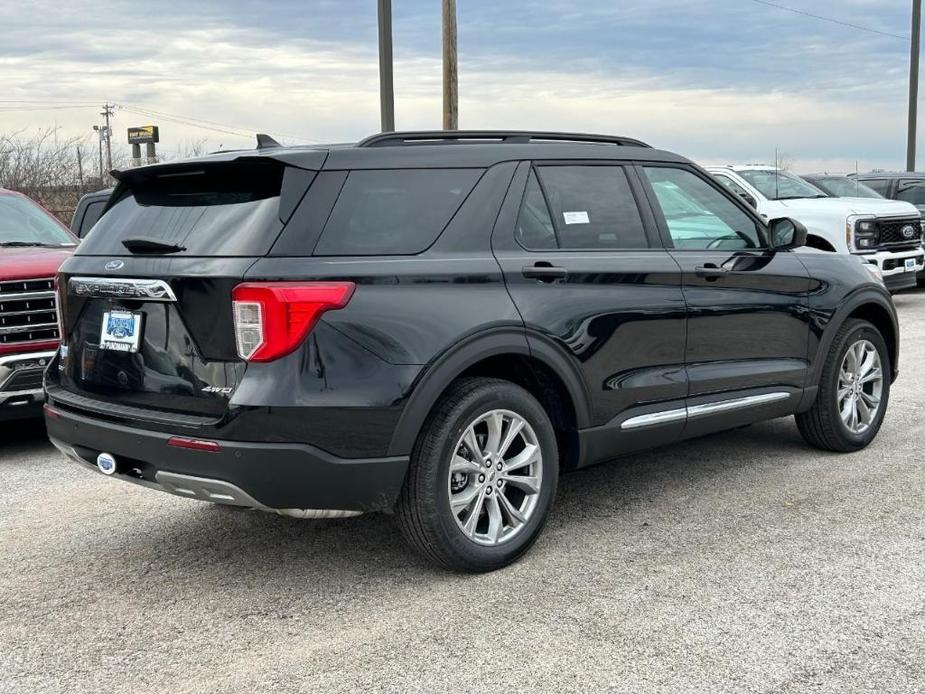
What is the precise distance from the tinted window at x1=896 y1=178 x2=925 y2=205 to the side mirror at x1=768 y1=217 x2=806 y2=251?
13.3 metres

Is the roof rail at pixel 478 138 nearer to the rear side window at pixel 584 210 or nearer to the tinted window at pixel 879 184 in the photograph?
the rear side window at pixel 584 210

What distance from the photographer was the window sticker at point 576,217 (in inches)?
186

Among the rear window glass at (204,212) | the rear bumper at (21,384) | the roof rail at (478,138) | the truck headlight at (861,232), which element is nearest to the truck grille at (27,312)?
the rear bumper at (21,384)

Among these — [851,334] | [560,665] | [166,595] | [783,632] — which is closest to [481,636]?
[560,665]

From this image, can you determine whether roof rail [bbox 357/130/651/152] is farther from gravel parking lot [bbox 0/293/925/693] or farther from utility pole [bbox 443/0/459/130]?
utility pole [bbox 443/0/459/130]

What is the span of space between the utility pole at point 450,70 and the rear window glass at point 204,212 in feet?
37.1

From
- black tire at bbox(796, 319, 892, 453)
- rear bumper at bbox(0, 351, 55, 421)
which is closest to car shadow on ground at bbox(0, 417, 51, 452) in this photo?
rear bumper at bbox(0, 351, 55, 421)

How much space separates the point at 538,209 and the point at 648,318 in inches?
29.7

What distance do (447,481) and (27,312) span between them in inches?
147

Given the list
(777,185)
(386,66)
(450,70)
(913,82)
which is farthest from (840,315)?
(913,82)

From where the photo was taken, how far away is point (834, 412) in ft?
19.8

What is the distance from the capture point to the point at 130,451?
4.05 m

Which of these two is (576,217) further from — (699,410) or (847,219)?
(847,219)

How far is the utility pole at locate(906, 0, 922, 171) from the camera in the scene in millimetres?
28156
